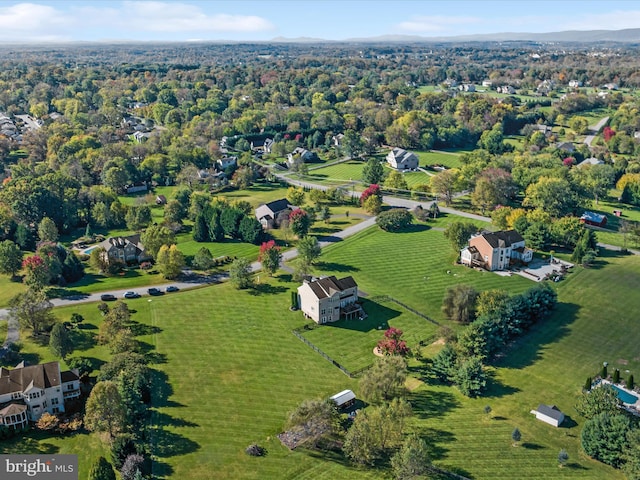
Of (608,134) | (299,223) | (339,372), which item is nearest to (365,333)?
(339,372)

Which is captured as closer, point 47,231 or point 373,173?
point 47,231

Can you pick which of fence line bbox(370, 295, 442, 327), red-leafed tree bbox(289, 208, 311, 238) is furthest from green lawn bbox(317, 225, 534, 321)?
red-leafed tree bbox(289, 208, 311, 238)

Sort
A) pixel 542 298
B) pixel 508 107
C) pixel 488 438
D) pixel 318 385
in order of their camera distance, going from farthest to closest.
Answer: pixel 508 107, pixel 542 298, pixel 318 385, pixel 488 438

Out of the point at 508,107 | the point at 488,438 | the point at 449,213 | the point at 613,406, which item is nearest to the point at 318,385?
the point at 488,438

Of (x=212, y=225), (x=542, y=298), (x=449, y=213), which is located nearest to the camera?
(x=542, y=298)

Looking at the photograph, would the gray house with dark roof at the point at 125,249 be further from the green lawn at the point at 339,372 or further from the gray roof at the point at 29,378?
the gray roof at the point at 29,378

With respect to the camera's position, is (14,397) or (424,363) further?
(424,363)

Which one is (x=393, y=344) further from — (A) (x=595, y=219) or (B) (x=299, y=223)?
(A) (x=595, y=219)

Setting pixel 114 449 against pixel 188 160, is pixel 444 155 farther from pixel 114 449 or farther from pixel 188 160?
pixel 114 449
